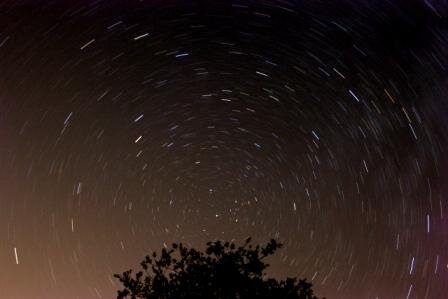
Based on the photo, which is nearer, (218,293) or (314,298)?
(218,293)

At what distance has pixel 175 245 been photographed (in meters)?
15.0

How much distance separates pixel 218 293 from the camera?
14.1m

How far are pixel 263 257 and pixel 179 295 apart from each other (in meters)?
2.47

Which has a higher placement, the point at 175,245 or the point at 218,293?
the point at 175,245

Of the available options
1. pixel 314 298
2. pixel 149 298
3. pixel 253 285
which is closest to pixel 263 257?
pixel 253 285

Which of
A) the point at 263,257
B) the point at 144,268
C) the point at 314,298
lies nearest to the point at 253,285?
the point at 263,257

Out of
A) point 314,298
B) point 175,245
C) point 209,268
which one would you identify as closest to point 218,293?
point 209,268

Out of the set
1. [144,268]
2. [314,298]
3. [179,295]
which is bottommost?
[314,298]

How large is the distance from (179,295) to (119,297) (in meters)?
1.90

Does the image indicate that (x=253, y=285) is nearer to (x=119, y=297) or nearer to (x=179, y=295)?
(x=179, y=295)

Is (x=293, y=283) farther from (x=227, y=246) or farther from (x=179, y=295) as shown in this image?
(x=179, y=295)

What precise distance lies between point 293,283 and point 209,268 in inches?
92.3

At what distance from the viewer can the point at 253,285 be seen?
1431cm

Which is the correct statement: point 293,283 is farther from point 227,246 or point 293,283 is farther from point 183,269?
point 183,269
